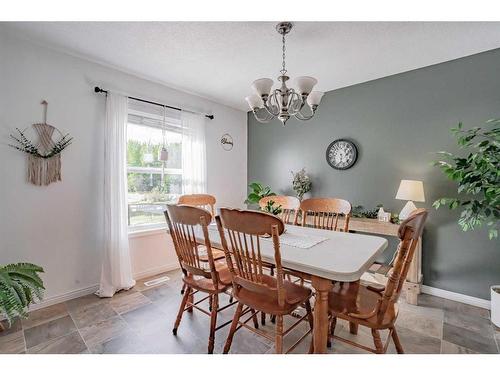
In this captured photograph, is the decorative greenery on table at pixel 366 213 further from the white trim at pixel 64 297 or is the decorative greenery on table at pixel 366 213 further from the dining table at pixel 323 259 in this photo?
the white trim at pixel 64 297

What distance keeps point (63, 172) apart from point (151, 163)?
978 mm

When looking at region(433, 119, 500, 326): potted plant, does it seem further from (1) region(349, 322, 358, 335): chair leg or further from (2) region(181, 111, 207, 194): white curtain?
(2) region(181, 111, 207, 194): white curtain

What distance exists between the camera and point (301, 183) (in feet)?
11.5

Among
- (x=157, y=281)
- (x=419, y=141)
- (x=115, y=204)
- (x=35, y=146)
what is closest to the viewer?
(x=35, y=146)

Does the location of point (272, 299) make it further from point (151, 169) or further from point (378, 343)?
point (151, 169)

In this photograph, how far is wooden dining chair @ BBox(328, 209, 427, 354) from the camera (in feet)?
3.91

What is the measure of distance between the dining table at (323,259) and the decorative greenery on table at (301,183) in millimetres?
1675

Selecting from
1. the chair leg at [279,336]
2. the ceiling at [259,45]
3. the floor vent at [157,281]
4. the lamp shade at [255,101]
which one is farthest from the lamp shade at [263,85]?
the floor vent at [157,281]

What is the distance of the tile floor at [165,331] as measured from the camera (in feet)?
5.72

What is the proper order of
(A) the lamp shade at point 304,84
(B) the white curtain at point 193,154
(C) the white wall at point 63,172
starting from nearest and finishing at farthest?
1. (A) the lamp shade at point 304,84
2. (C) the white wall at point 63,172
3. (B) the white curtain at point 193,154

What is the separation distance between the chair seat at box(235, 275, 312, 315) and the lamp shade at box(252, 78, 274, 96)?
4.29ft

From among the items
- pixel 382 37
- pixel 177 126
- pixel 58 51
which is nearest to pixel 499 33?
pixel 382 37

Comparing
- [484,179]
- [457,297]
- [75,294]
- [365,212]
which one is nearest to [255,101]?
[484,179]

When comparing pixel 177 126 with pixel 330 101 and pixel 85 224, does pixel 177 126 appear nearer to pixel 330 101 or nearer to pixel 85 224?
pixel 85 224
